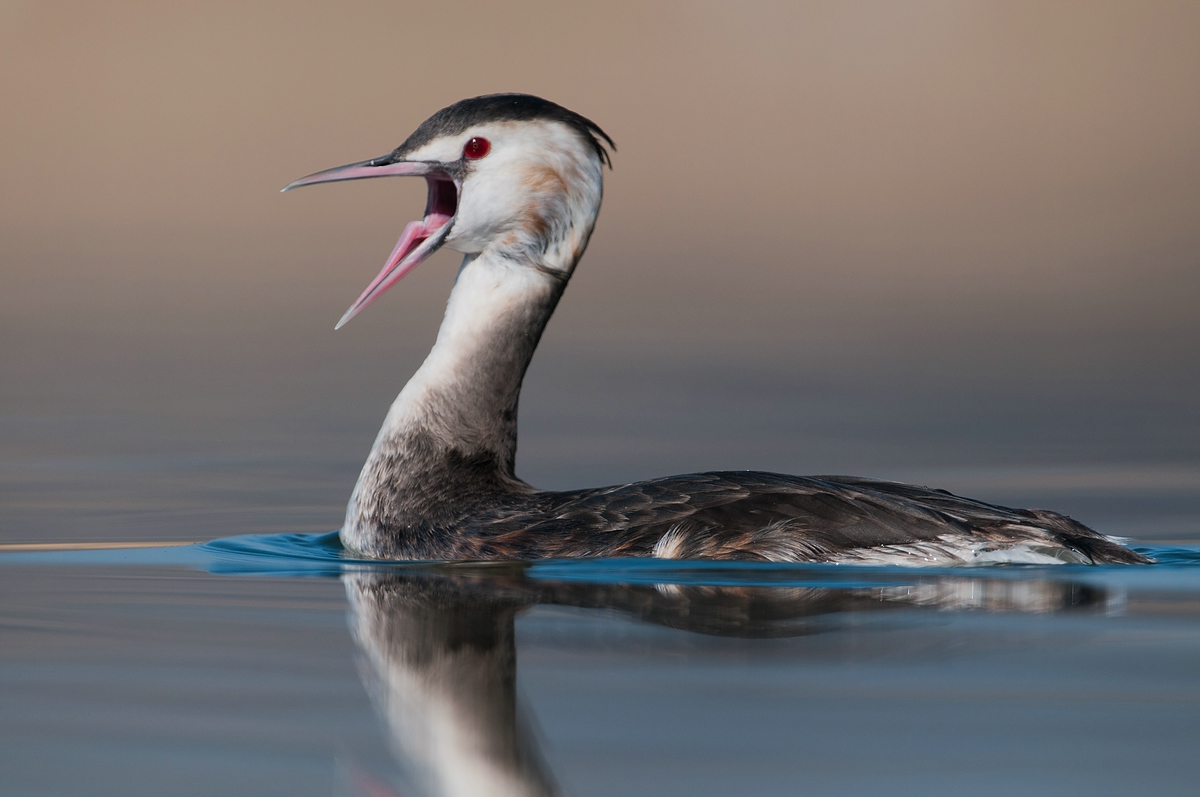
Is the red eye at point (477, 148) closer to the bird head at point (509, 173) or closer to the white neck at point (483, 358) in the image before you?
the bird head at point (509, 173)

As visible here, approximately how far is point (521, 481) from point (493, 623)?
206 centimetres

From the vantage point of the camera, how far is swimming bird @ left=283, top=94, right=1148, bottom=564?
6.30m

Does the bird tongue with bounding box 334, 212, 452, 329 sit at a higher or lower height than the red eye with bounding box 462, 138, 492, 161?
lower

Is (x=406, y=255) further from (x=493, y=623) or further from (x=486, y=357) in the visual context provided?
(x=493, y=623)

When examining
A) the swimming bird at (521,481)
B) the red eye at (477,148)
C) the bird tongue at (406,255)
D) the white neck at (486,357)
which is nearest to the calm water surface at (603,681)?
the swimming bird at (521,481)

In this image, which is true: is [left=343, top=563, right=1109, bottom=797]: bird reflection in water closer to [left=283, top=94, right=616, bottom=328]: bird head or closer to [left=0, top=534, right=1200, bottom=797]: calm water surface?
A: [left=0, top=534, right=1200, bottom=797]: calm water surface

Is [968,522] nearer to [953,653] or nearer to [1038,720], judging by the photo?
[953,653]

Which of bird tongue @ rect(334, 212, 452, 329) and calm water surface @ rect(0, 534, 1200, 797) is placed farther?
bird tongue @ rect(334, 212, 452, 329)

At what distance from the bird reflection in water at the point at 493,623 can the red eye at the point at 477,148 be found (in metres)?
1.87

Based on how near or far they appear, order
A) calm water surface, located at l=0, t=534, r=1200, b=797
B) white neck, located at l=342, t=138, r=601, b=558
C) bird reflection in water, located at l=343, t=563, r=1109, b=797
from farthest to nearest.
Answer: white neck, located at l=342, t=138, r=601, b=558 < bird reflection in water, located at l=343, t=563, r=1109, b=797 < calm water surface, located at l=0, t=534, r=1200, b=797

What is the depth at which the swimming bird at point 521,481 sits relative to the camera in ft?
20.7

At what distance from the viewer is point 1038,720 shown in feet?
13.2

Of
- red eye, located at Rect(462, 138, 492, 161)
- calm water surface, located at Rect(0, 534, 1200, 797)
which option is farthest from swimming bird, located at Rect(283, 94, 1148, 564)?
calm water surface, located at Rect(0, 534, 1200, 797)

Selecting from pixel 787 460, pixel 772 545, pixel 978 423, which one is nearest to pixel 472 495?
pixel 772 545
